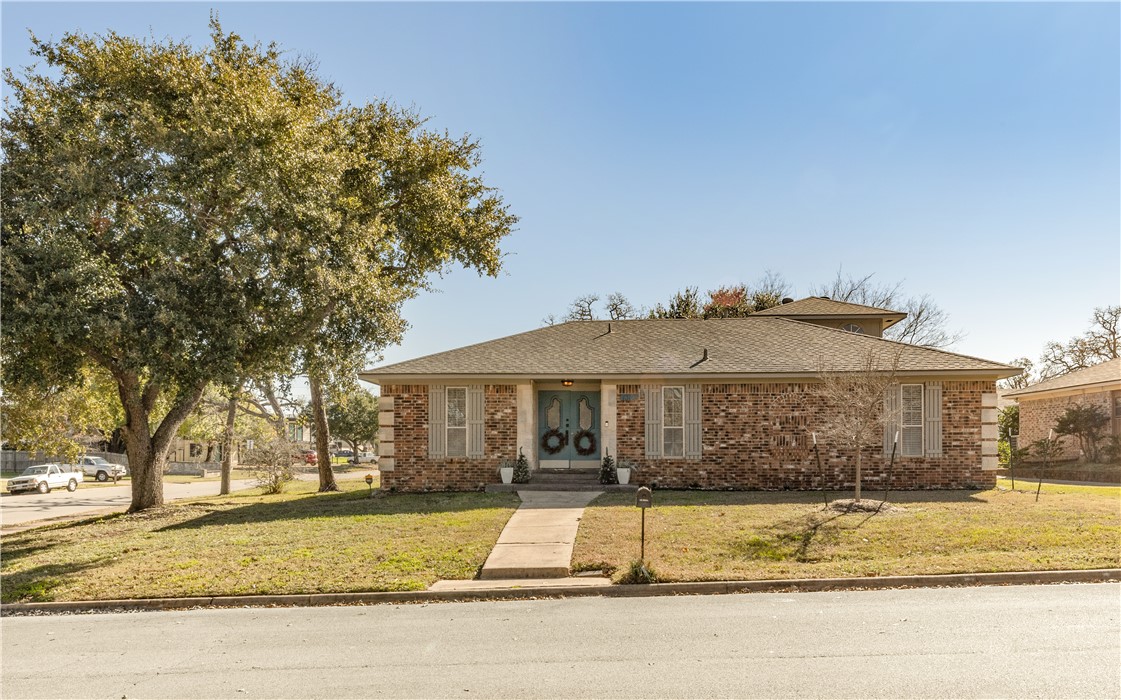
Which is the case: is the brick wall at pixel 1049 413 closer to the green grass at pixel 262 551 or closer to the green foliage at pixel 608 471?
the green foliage at pixel 608 471

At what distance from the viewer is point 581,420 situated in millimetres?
20047

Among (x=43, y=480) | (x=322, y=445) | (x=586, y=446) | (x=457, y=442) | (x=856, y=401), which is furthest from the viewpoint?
(x=43, y=480)

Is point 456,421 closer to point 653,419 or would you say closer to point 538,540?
point 653,419

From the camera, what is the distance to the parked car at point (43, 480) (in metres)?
35.3

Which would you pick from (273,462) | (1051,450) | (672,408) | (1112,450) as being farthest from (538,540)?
(1051,450)

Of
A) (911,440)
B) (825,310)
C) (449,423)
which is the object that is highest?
(825,310)

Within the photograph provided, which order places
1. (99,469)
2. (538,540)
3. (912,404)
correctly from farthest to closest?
(99,469) < (912,404) < (538,540)

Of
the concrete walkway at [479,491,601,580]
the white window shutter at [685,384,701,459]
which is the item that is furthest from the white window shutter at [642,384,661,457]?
the concrete walkway at [479,491,601,580]

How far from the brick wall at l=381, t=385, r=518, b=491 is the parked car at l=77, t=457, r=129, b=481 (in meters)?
34.6

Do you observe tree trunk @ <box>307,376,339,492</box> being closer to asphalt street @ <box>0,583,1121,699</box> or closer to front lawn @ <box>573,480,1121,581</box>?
front lawn @ <box>573,480,1121,581</box>

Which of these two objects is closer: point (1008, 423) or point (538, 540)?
point (538, 540)

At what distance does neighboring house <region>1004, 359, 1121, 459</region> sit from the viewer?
1096 inches

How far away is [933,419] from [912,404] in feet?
1.97

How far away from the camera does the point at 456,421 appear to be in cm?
1917
